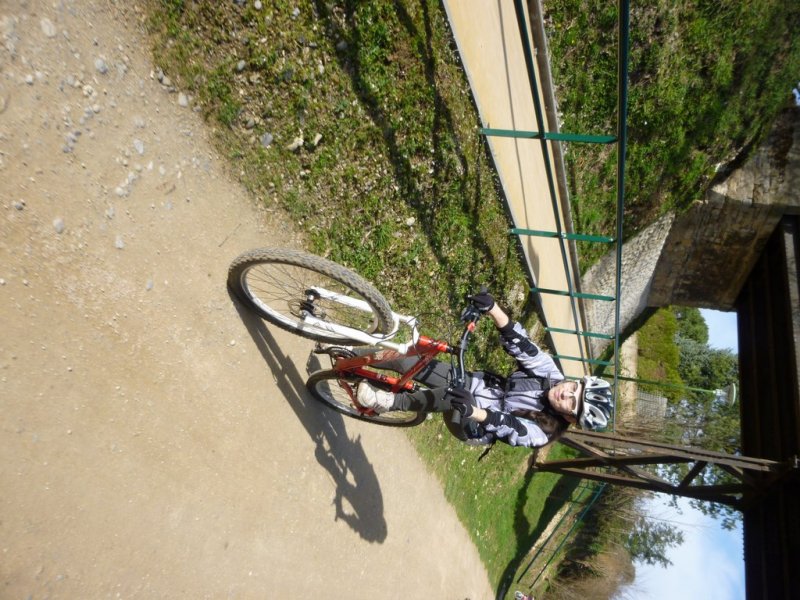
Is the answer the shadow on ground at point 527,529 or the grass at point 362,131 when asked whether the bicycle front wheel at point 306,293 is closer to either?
the grass at point 362,131

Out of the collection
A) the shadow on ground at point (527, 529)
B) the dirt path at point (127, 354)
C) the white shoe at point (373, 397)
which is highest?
the shadow on ground at point (527, 529)

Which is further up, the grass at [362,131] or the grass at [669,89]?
the grass at [669,89]

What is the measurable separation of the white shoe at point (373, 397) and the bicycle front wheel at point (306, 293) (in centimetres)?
36

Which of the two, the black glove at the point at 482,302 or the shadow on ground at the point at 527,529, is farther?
the shadow on ground at the point at 527,529

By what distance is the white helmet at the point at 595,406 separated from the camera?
14.3 ft

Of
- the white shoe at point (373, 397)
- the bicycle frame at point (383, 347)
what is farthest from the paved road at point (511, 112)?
the white shoe at point (373, 397)

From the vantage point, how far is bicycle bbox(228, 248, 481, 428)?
168 inches

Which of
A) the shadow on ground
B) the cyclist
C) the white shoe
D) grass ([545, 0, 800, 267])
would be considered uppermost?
grass ([545, 0, 800, 267])

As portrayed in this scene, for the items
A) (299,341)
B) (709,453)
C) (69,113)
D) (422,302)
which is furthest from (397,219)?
(709,453)

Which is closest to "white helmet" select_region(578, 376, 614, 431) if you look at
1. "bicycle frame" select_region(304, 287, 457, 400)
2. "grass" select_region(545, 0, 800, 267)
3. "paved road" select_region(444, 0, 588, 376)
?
"bicycle frame" select_region(304, 287, 457, 400)

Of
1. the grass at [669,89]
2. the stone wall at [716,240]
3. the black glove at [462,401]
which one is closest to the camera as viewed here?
the black glove at [462,401]

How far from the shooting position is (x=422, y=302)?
669 centimetres

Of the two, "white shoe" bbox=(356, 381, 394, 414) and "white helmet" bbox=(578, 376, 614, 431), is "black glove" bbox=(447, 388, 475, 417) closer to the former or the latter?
"white shoe" bbox=(356, 381, 394, 414)

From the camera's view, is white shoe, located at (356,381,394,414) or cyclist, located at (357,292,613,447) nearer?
cyclist, located at (357,292,613,447)
